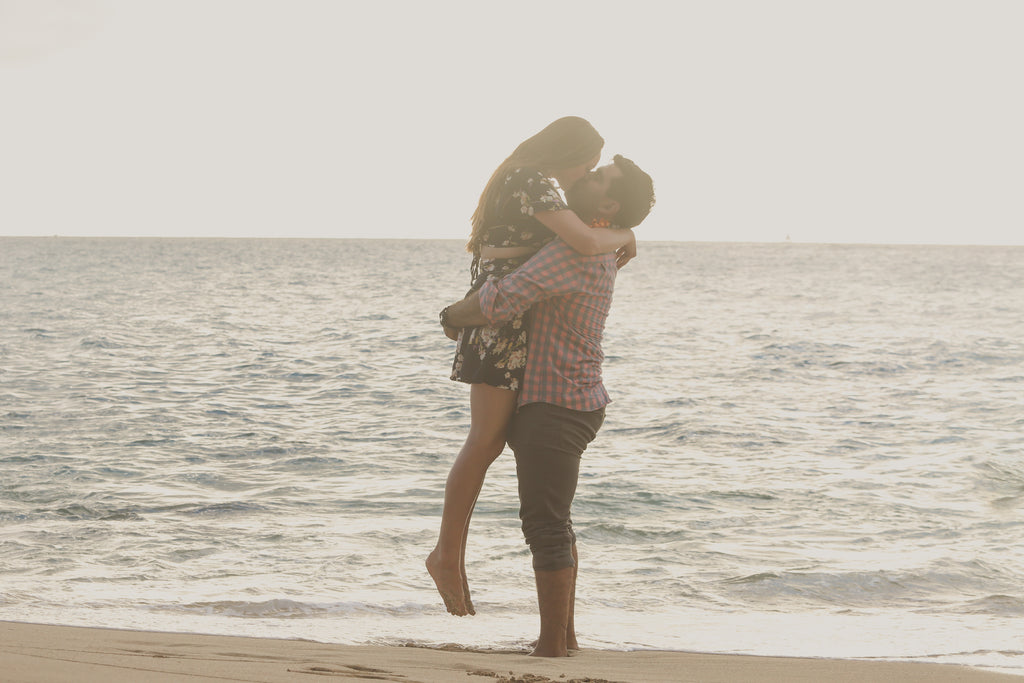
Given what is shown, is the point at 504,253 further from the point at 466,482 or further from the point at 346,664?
the point at 346,664

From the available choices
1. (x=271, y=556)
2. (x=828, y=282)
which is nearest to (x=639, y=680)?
(x=271, y=556)

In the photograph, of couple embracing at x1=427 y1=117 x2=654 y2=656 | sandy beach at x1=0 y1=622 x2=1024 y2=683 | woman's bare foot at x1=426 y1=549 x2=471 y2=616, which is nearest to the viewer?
sandy beach at x1=0 y1=622 x2=1024 y2=683

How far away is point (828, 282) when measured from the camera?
180 feet

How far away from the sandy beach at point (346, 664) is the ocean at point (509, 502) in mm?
551

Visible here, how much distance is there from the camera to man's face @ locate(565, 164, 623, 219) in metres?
3.15

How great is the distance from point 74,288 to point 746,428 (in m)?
36.2

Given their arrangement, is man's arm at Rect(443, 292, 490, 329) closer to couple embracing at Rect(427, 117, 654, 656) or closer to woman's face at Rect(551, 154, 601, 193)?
couple embracing at Rect(427, 117, 654, 656)

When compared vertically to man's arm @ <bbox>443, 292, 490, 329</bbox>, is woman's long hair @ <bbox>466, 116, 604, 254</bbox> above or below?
above

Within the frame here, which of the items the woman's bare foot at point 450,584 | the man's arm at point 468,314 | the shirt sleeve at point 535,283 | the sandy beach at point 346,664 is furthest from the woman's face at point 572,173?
the sandy beach at point 346,664

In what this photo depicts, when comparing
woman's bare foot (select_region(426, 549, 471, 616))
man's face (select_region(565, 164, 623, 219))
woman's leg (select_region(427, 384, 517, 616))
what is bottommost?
woman's bare foot (select_region(426, 549, 471, 616))

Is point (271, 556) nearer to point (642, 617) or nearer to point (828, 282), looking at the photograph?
point (642, 617)

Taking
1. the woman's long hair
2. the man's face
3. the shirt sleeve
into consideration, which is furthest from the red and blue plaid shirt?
the woman's long hair

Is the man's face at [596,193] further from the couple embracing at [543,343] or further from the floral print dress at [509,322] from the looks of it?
the floral print dress at [509,322]

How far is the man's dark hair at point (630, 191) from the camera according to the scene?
314cm
